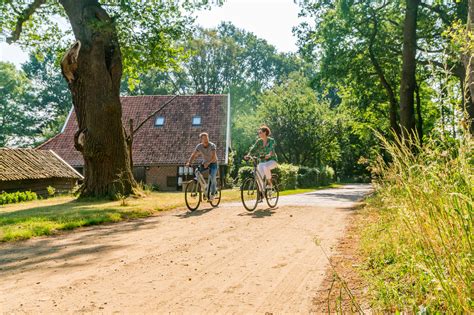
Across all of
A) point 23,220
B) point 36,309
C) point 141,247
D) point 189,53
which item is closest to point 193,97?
point 189,53

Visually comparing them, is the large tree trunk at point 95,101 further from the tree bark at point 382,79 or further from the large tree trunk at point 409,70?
the tree bark at point 382,79

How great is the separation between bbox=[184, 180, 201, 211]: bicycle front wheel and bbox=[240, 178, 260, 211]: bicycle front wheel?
1266mm

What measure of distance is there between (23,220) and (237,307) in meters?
7.54

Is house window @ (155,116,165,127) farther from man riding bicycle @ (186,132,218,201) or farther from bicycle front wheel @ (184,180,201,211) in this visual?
bicycle front wheel @ (184,180,201,211)

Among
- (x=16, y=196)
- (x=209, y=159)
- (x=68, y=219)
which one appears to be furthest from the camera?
(x=16, y=196)

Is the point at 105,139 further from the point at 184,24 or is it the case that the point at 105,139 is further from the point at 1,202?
the point at 1,202

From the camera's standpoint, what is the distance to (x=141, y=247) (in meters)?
6.59

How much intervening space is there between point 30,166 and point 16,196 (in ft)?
13.2

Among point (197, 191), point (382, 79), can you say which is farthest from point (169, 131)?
point (197, 191)

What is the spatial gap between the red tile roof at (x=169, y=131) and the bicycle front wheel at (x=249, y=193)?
20.3m

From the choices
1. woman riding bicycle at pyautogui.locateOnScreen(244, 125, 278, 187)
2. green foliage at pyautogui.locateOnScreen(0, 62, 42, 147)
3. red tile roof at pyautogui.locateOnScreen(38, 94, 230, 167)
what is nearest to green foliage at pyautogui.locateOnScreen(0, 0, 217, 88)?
woman riding bicycle at pyautogui.locateOnScreen(244, 125, 278, 187)

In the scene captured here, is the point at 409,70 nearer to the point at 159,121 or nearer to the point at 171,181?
the point at 171,181

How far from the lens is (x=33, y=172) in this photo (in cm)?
2455

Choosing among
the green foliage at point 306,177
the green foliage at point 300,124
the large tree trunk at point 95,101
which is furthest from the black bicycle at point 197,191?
the green foliage at point 300,124
